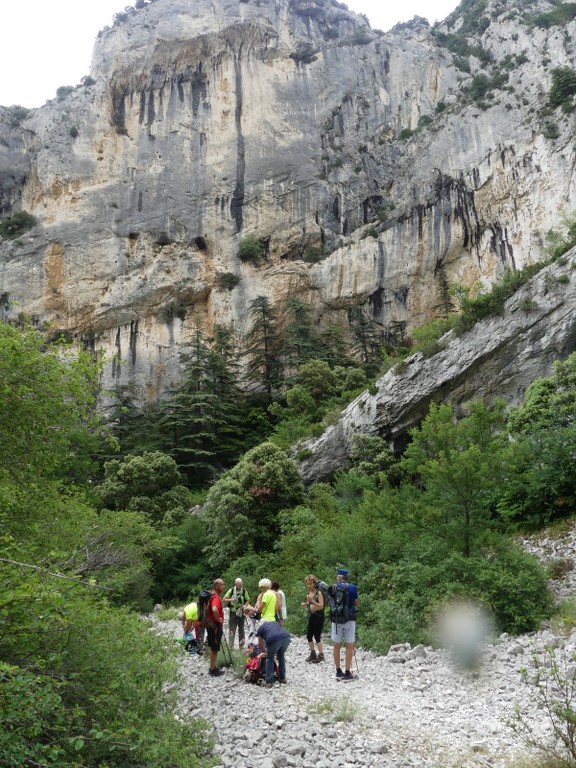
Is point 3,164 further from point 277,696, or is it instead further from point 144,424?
point 277,696

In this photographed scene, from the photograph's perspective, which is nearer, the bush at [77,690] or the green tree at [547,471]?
the bush at [77,690]

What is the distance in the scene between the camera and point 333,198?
41.4 meters

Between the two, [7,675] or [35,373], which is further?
[35,373]

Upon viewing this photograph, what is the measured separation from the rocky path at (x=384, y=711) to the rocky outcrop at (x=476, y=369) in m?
11.7

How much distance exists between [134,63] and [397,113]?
22.9m

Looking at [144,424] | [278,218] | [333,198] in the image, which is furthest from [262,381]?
[333,198]

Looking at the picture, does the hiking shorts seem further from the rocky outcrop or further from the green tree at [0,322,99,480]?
the rocky outcrop

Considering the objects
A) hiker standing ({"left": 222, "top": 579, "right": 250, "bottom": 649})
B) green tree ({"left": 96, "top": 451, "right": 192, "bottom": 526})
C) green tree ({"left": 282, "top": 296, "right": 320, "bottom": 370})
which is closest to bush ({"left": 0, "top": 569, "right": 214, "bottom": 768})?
hiker standing ({"left": 222, "top": 579, "right": 250, "bottom": 649})

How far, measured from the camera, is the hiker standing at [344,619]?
7.12 metres

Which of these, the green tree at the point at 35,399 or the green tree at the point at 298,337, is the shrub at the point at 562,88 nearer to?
the green tree at the point at 298,337

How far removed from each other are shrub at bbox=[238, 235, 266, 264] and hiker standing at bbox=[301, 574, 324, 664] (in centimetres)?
3425

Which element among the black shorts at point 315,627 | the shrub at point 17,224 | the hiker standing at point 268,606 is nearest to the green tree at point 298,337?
the shrub at point 17,224

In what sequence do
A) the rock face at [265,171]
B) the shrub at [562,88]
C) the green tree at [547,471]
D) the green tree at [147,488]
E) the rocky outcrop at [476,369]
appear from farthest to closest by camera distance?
the rock face at [265,171]
the shrub at [562,88]
the green tree at [147,488]
the rocky outcrop at [476,369]
the green tree at [547,471]

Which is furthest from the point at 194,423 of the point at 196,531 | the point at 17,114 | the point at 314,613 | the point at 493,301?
the point at 17,114
